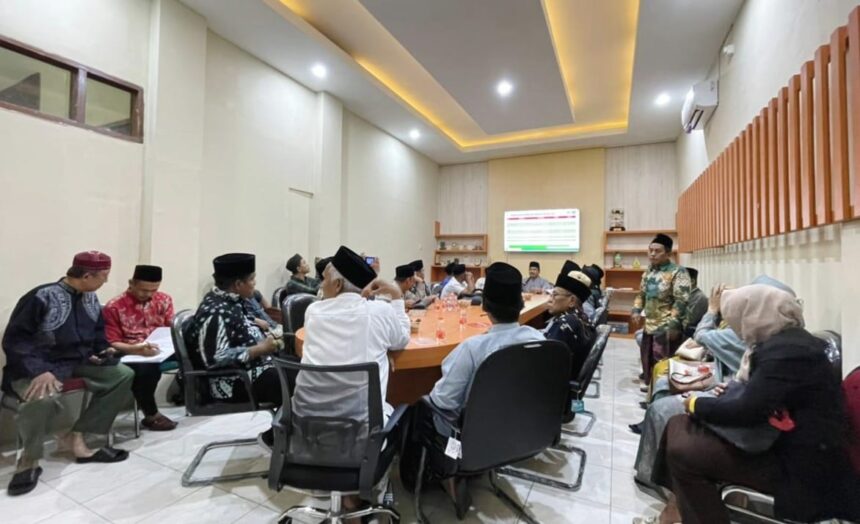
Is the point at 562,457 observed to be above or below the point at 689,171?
below

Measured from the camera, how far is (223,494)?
2061mm

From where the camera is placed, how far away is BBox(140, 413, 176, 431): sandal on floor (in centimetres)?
290

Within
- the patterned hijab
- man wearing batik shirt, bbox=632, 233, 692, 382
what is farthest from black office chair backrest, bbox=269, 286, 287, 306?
the patterned hijab

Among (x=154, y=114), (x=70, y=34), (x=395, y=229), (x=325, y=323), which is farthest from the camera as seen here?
(x=395, y=229)

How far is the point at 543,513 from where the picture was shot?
75.3 inches

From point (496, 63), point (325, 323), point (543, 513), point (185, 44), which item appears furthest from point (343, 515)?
point (496, 63)

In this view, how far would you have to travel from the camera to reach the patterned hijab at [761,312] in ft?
4.47

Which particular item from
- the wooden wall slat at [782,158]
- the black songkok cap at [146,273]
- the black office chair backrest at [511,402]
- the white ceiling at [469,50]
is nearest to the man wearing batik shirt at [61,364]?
the black songkok cap at [146,273]

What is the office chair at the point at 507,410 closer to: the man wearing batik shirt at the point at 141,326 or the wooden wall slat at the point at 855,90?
the wooden wall slat at the point at 855,90

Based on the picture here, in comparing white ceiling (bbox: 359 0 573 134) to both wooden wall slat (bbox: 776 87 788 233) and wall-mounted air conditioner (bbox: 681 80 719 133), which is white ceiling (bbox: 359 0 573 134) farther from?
wooden wall slat (bbox: 776 87 788 233)

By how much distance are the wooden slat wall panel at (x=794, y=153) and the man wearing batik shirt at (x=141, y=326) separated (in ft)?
13.9

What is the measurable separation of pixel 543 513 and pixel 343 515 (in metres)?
1.03

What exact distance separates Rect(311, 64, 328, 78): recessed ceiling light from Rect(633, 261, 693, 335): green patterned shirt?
14.7 feet

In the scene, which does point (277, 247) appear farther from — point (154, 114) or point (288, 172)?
point (154, 114)
